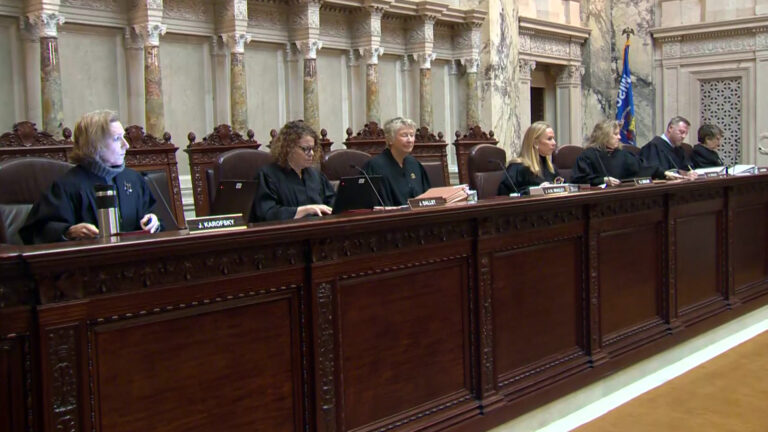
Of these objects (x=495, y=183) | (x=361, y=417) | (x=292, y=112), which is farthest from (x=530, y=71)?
(x=361, y=417)

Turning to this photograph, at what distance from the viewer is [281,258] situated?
228cm

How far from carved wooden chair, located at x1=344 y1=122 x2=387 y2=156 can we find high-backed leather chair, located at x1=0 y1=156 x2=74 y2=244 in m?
2.94

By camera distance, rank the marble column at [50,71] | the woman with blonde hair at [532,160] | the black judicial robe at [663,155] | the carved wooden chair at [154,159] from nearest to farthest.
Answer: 1. the carved wooden chair at [154,159]
2. the woman with blonde hair at [532,160]
3. the marble column at [50,71]
4. the black judicial robe at [663,155]

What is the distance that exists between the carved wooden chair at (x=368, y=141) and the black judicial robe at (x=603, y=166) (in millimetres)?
1539

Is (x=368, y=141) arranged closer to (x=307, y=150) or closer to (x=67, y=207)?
(x=307, y=150)

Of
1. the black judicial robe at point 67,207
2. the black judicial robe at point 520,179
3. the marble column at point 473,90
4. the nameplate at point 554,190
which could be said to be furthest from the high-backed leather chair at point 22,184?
the marble column at point 473,90

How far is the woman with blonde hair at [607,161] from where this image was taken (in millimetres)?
5555

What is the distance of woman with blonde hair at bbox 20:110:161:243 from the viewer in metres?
2.82

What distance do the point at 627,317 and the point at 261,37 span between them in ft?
15.0

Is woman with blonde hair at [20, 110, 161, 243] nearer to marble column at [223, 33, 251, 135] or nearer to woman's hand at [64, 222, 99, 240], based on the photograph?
woman's hand at [64, 222, 99, 240]

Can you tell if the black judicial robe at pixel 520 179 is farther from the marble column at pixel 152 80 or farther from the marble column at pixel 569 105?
the marble column at pixel 569 105

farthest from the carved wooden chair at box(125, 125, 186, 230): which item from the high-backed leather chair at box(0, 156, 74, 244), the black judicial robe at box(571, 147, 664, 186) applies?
the black judicial robe at box(571, 147, 664, 186)

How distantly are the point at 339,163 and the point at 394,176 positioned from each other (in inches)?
19.4

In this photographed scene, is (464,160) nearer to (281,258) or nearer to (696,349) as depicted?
(696,349)
